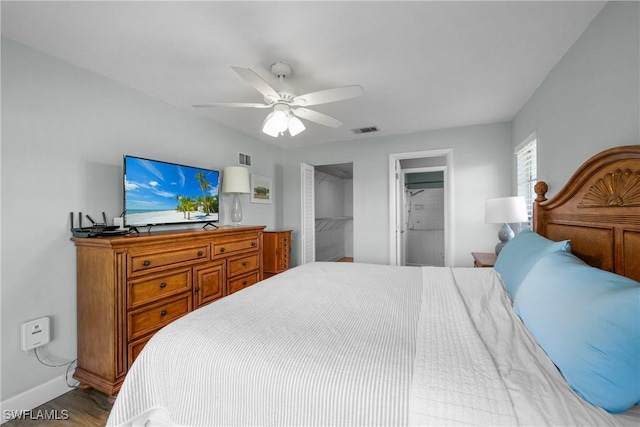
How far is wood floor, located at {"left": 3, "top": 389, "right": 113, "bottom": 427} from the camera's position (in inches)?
64.6

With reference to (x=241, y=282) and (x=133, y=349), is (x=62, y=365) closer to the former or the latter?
(x=133, y=349)

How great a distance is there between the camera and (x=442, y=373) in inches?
30.5

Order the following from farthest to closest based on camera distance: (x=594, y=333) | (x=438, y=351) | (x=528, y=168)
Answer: (x=528, y=168) → (x=438, y=351) → (x=594, y=333)

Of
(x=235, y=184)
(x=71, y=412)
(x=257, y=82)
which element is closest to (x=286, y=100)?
(x=257, y=82)

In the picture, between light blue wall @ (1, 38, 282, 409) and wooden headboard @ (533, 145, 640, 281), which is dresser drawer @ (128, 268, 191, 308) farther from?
wooden headboard @ (533, 145, 640, 281)

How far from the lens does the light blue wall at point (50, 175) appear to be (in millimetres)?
1708

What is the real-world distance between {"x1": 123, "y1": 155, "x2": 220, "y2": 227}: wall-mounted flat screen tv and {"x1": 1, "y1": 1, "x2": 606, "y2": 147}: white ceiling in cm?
74

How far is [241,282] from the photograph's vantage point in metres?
2.88

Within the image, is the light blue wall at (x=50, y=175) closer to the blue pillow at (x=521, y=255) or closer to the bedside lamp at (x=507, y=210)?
the blue pillow at (x=521, y=255)

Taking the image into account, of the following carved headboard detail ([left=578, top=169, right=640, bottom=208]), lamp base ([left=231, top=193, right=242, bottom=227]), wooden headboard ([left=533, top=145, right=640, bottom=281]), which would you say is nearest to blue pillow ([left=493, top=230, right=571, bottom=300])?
wooden headboard ([left=533, top=145, right=640, bottom=281])

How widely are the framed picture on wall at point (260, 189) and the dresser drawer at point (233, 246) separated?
1.08 meters

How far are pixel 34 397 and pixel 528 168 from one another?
15.1 feet

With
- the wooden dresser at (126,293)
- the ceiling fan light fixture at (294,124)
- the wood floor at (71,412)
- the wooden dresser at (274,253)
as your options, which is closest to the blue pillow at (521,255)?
the ceiling fan light fixture at (294,124)

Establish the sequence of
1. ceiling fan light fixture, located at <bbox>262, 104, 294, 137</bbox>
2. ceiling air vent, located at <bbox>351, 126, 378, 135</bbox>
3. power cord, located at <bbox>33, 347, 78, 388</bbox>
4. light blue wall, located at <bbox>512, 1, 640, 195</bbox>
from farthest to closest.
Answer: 1. ceiling air vent, located at <bbox>351, 126, 378, 135</bbox>
2. ceiling fan light fixture, located at <bbox>262, 104, 294, 137</bbox>
3. power cord, located at <bbox>33, 347, 78, 388</bbox>
4. light blue wall, located at <bbox>512, 1, 640, 195</bbox>
